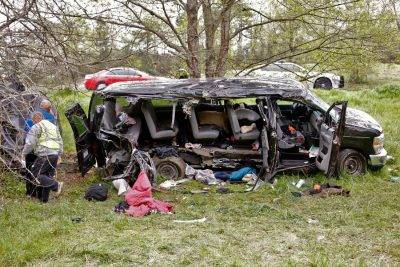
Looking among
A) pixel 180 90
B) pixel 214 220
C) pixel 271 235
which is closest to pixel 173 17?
pixel 180 90

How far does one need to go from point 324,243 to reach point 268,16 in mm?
7560

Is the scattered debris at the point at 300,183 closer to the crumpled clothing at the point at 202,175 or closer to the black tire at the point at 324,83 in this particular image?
the crumpled clothing at the point at 202,175

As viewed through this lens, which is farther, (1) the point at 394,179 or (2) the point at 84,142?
(2) the point at 84,142

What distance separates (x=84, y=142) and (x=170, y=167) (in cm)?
165

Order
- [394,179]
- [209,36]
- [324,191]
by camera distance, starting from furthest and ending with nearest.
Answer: [209,36]
[394,179]
[324,191]

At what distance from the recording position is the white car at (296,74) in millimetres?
12844

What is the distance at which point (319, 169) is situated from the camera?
9.62 meters

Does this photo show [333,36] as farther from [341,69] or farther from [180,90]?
[180,90]

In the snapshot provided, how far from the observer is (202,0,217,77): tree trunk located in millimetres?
12156

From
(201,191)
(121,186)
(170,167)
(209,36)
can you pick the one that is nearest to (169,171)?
(170,167)

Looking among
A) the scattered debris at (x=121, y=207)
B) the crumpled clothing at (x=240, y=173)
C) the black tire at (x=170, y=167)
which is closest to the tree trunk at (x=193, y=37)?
the black tire at (x=170, y=167)

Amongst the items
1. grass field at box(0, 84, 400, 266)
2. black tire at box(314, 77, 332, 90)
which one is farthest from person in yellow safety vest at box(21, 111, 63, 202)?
black tire at box(314, 77, 332, 90)

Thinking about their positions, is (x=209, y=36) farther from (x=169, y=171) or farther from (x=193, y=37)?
(x=169, y=171)

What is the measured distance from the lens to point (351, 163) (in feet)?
32.1
